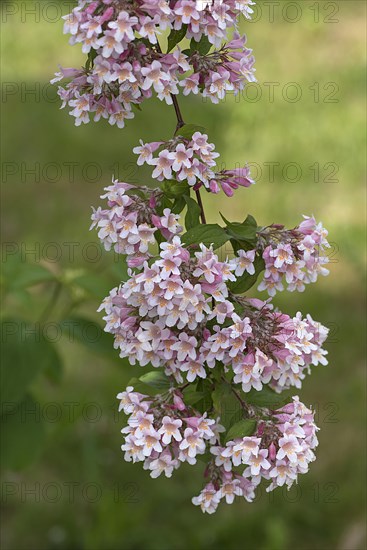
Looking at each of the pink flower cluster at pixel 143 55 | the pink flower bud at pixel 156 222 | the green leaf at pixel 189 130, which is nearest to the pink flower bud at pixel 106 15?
the pink flower cluster at pixel 143 55

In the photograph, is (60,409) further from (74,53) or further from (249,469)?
(74,53)

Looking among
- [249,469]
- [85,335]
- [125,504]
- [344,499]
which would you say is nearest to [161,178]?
[249,469]

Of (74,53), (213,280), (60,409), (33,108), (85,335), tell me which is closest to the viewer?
(213,280)

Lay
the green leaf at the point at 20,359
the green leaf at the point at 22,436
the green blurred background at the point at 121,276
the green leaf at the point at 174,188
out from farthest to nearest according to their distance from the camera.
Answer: the green blurred background at the point at 121,276 < the green leaf at the point at 22,436 < the green leaf at the point at 20,359 < the green leaf at the point at 174,188

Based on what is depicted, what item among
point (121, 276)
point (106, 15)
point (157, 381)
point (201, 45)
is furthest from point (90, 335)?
point (106, 15)

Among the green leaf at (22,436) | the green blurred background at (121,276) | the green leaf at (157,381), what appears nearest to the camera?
the green leaf at (157,381)

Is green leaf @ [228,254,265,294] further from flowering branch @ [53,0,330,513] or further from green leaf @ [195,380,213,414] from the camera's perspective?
green leaf @ [195,380,213,414]

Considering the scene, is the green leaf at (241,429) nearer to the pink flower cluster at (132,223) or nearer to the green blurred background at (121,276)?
the pink flower cluster at (132,223)
